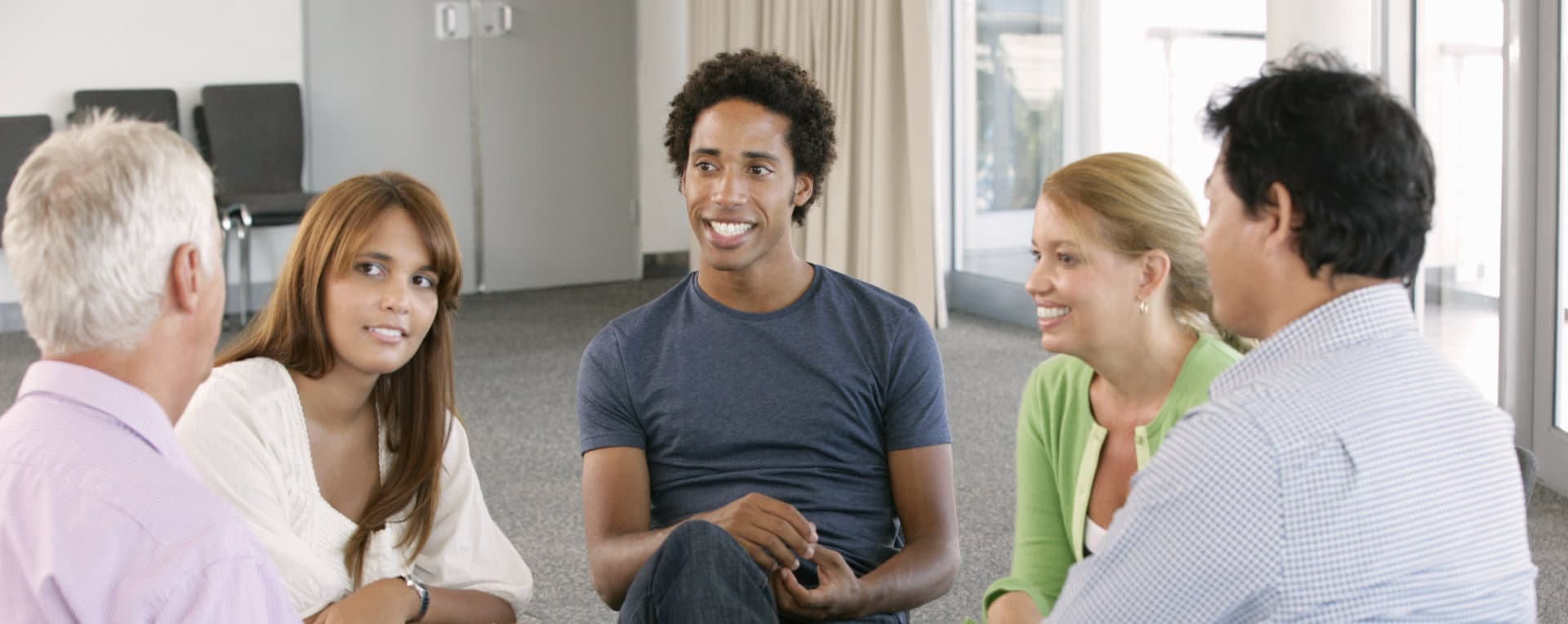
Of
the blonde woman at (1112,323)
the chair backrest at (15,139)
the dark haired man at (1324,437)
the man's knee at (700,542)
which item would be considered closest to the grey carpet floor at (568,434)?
the chair backrest at (15,139)

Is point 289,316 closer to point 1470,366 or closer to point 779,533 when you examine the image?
point 779,533

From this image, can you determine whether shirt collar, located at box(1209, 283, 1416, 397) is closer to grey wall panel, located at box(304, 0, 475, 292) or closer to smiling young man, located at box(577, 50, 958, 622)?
smiling young man, located at box(577, 50, 958, 622)

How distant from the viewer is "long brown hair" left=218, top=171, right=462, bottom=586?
6.49 feet

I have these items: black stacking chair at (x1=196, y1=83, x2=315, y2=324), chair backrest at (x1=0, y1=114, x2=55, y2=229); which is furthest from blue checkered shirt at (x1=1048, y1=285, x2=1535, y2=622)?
chair backrest at (x1=0, y1=114, x2=55, y2=229)

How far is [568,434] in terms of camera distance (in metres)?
4.84

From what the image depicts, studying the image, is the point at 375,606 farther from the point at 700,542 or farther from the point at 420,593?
the point at 700,542

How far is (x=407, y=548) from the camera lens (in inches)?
80.0

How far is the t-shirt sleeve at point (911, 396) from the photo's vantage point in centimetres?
215

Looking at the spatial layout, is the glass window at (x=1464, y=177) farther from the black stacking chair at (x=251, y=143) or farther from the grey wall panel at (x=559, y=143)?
the grey wall panel at (x=559, y=143)

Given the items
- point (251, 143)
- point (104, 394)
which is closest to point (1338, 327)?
point (104, 394)

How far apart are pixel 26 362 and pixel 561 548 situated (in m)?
3.66

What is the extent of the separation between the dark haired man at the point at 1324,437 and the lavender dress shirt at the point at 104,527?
66 cm

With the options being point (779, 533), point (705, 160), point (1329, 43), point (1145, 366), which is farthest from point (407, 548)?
point (1329, 43)

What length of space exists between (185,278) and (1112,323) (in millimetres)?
1127
